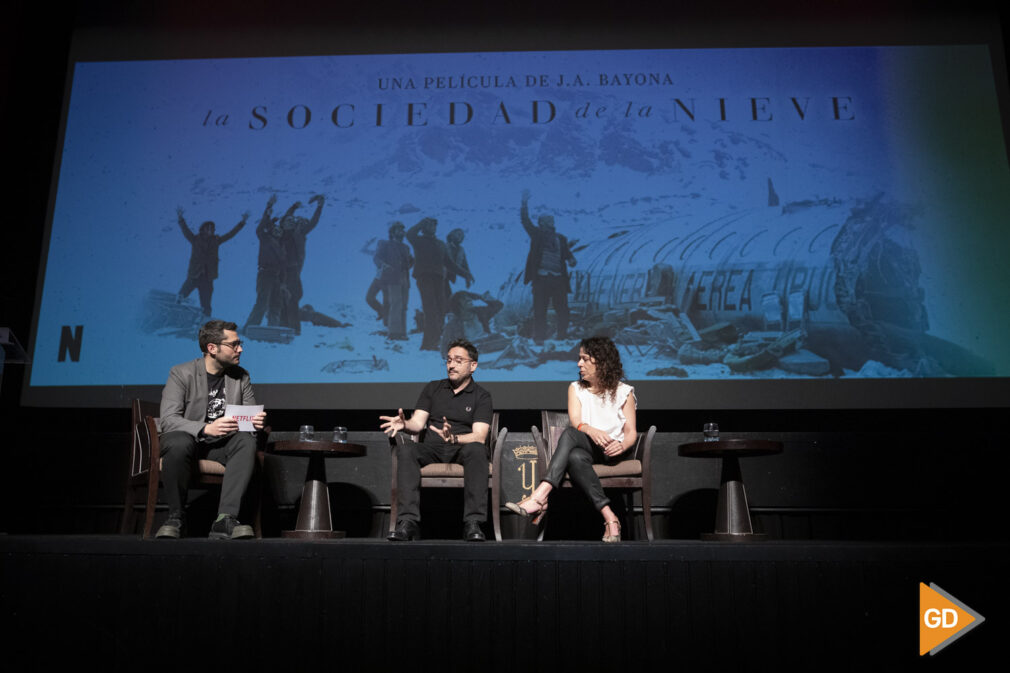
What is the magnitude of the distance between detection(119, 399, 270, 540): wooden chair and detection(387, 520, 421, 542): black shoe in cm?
76

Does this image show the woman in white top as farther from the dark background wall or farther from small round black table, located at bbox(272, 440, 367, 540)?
small round black table, located at bbox(272, 440, 367, 540)

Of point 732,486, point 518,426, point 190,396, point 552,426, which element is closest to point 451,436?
point 552,426

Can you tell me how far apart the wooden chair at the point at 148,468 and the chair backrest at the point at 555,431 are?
1.33 m

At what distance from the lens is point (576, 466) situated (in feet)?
10.6

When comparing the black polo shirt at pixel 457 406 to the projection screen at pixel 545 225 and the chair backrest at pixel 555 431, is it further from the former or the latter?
the projection screen at pixel 545 225

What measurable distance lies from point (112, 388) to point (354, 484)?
142 centimetres

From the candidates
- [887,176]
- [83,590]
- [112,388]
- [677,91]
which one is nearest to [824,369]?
[887,176]

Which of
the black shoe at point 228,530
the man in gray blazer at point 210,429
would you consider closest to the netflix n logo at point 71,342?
the man in gray blazer at point 210,429

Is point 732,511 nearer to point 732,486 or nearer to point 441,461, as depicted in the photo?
point 732,486

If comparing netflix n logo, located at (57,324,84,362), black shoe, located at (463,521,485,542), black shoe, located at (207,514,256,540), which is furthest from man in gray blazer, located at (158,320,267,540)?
netflix n logo, located at (57,324,84,362)

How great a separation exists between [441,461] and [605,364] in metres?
0.90

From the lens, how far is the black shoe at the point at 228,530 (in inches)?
115

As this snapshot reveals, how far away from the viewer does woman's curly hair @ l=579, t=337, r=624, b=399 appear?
3555mm

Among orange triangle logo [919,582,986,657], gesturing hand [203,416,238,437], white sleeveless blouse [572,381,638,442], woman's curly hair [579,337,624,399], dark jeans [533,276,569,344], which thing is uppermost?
dark jeans [533,276,569,344]
